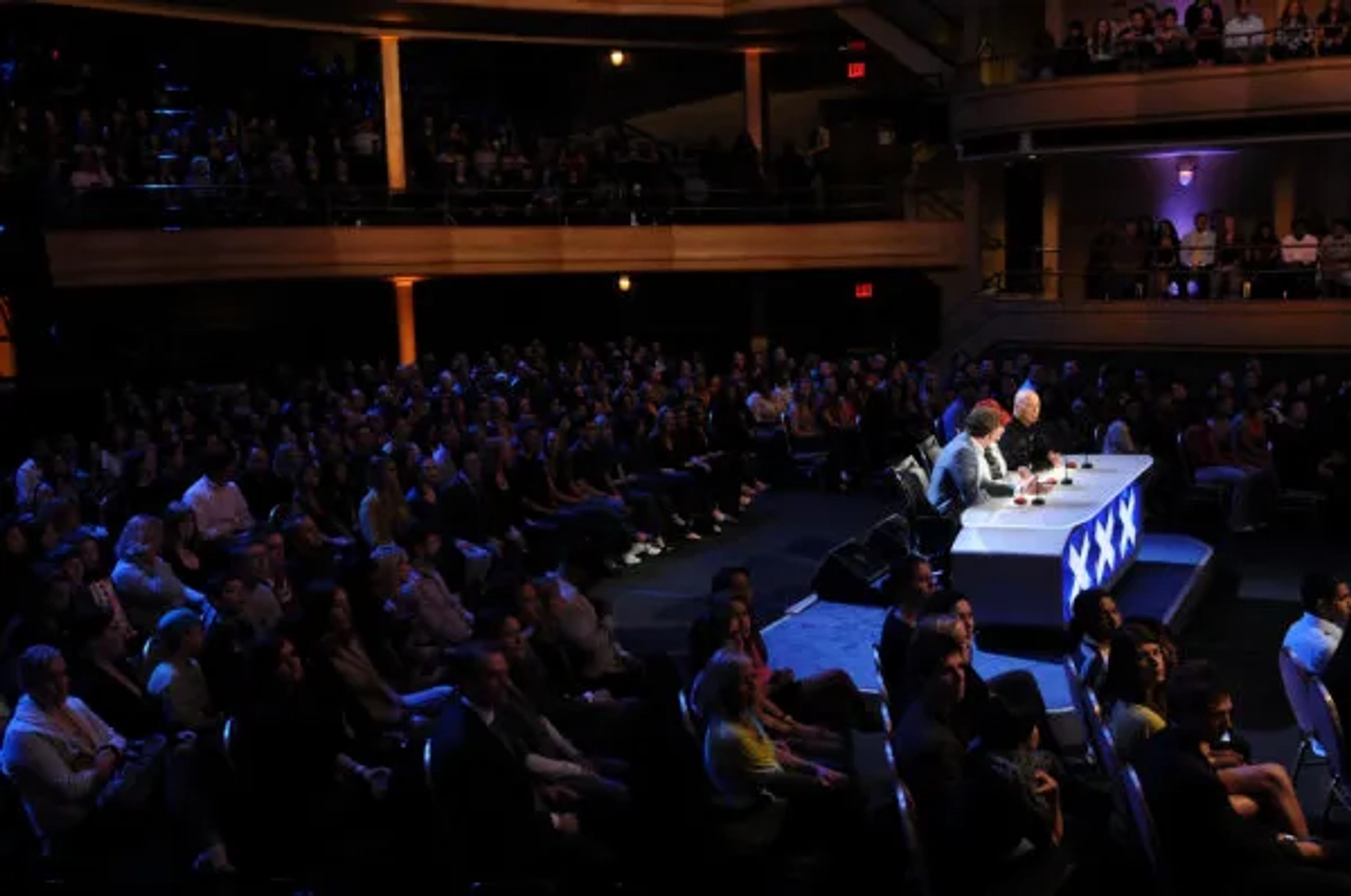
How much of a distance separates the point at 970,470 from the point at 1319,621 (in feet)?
9.56

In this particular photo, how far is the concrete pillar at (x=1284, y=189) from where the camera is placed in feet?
63.5

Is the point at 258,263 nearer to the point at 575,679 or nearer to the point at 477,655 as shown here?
the point at 575,679

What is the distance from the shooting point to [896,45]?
2094 cm

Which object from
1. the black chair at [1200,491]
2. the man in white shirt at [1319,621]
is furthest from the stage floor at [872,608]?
the man in white shirt at [1319,621]

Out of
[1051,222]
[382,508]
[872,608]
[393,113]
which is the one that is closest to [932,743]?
[872,608]

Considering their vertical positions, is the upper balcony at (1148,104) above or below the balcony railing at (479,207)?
above

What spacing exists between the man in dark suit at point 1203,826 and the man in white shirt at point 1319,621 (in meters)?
1.82

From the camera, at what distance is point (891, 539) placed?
35.4 feet

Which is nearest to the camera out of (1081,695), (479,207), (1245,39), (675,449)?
(1081,695)

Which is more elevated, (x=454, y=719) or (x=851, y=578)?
(x=454, y=719)

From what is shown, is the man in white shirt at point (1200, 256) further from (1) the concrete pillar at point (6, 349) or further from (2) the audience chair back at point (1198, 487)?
(1) the concrete pillar at point (6, 349)

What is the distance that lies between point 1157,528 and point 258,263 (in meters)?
→ 11.5

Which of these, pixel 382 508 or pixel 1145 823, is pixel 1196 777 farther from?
pixel 382 508

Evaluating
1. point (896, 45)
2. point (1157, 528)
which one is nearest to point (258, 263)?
point (896, 45)
